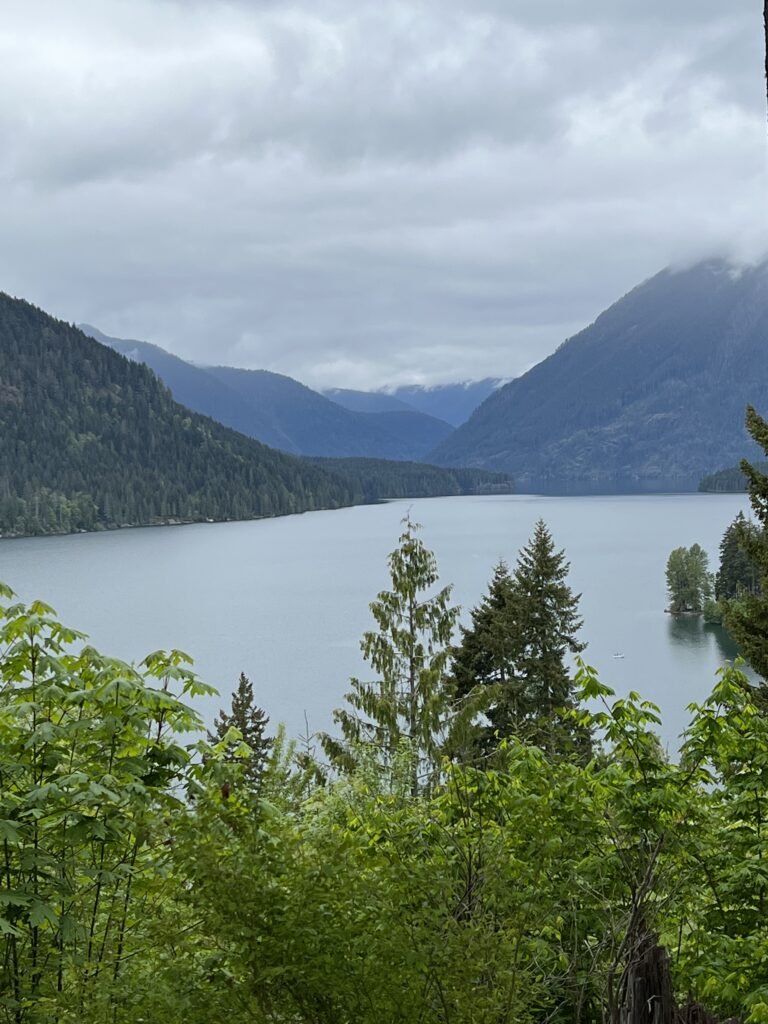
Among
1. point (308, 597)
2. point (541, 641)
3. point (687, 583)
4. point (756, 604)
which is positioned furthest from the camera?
point (308, 597)

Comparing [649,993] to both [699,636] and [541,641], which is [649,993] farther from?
[699,636]

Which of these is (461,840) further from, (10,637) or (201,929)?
(10,637)

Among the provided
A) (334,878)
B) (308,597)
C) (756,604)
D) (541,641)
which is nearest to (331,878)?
(334,878)

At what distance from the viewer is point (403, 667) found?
26.1 metres

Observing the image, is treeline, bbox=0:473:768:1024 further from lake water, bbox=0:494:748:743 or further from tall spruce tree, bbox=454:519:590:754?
lake water, bbox=0:494:748:743

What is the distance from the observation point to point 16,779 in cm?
571

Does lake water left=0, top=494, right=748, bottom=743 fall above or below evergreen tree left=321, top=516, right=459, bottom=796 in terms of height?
below

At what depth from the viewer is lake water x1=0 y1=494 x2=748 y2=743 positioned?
2366 inches

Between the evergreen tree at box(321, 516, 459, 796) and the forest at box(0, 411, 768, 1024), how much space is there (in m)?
16.2

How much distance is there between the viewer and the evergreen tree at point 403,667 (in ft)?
77.9

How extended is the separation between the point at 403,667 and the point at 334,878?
2091 centimetres

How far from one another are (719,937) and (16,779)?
180 inches

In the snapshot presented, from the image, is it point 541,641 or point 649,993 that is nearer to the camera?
point 649,993

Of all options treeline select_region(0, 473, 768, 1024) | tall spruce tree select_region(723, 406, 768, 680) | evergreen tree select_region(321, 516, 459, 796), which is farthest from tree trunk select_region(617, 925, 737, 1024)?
evergreen tree select_region(321, 516, 459, 796)
